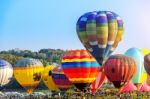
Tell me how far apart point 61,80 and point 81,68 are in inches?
324

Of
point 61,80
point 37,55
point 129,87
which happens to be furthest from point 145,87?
point 37,55

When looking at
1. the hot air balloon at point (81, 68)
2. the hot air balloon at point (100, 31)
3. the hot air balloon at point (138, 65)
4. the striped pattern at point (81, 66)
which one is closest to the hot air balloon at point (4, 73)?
the striped pattern at point (81, 66)

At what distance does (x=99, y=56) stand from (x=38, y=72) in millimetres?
9745

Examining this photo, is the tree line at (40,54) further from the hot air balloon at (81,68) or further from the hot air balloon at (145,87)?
the hot air balloon at (81,68)

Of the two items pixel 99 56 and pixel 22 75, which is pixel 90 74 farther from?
pixel 22 75

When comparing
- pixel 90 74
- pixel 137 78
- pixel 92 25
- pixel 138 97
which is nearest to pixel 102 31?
pixel 92 25

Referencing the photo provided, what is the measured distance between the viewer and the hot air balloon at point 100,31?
35.9 meters

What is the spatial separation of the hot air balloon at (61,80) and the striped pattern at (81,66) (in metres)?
6.57

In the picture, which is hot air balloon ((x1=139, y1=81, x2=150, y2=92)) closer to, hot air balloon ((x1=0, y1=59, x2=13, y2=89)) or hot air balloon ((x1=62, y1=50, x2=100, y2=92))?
hot air balloon ((x1=62, y1=50, x2=100, y2=92))

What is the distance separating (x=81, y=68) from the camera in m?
36.1

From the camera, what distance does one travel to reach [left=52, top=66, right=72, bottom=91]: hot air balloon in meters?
43.8

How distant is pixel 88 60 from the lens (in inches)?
1442

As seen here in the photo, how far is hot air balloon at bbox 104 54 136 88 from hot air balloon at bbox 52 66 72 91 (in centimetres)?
679

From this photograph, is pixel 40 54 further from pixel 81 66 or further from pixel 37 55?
pixel 81 66
